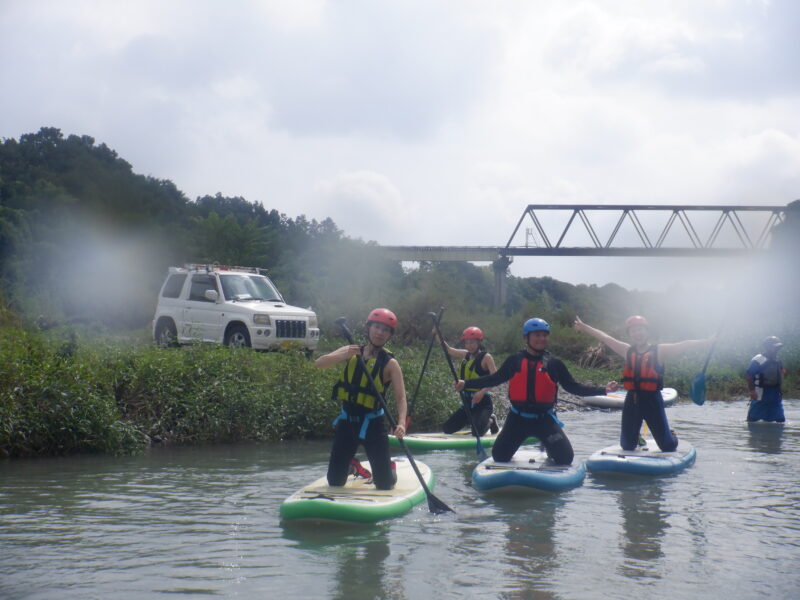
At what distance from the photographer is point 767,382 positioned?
1620cm

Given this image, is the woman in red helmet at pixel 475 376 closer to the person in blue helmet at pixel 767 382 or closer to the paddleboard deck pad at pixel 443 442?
the paddleboard deck pad at pixel 443 442

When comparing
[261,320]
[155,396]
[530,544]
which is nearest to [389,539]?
[530,544]

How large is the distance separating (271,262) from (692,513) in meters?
28.5

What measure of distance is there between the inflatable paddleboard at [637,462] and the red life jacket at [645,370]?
808mm

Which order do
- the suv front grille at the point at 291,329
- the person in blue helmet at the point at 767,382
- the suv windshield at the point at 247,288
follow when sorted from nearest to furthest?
the person in blue helmet at the point at 767,382 < the suv front grille at the point at 291,329 < the suv windshield at the point at 247,288

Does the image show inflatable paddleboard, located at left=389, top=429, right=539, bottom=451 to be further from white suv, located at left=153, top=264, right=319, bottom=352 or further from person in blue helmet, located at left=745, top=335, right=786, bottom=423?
person in blue helmet, located at left=745, top=335, right=786, bottom=423

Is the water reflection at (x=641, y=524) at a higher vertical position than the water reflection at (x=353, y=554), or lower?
higher

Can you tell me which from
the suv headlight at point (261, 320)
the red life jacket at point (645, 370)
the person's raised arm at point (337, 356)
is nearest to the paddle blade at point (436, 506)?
the person's raised arm at point (337, 356)

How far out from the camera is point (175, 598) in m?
5.60

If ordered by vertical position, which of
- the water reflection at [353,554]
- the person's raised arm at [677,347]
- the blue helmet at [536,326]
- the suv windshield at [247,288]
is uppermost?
the suv windshield at [247,288]

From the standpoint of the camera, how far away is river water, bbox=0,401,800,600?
5949 mm

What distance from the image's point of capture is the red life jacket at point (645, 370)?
10.3 metres

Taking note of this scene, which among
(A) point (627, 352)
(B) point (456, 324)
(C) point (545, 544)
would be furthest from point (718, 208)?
(C) point (545, 544)

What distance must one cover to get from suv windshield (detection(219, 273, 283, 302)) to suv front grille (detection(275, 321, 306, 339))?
859mm
